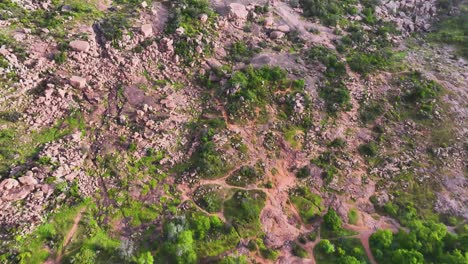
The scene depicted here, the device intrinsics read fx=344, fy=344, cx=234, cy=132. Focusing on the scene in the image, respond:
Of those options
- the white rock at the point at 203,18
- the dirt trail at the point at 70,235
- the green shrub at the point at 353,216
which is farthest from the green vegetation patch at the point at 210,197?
the white rock at the point at 203,18

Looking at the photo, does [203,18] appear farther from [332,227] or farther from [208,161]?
[332,227]

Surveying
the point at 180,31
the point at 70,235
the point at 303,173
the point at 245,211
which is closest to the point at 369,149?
the point at 303,173

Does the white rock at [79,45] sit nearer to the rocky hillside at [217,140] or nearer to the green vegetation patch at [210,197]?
the rocky hillside at [217,140]

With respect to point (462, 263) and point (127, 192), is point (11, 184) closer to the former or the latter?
point (127, 192)

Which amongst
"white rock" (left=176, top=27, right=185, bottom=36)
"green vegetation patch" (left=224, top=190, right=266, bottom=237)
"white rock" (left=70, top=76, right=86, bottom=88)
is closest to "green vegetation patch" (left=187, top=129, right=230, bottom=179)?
"green vegetation patch" (left=224, top=190, right=266, bottom=237)

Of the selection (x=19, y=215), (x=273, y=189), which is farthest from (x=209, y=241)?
(x=19, y=215)

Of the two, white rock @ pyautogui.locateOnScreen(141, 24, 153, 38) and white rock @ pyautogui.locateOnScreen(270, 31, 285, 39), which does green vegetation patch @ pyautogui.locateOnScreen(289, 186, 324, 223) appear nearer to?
white rock @ pyautogui.locateOnScreen(270, 31, 285, 39)
